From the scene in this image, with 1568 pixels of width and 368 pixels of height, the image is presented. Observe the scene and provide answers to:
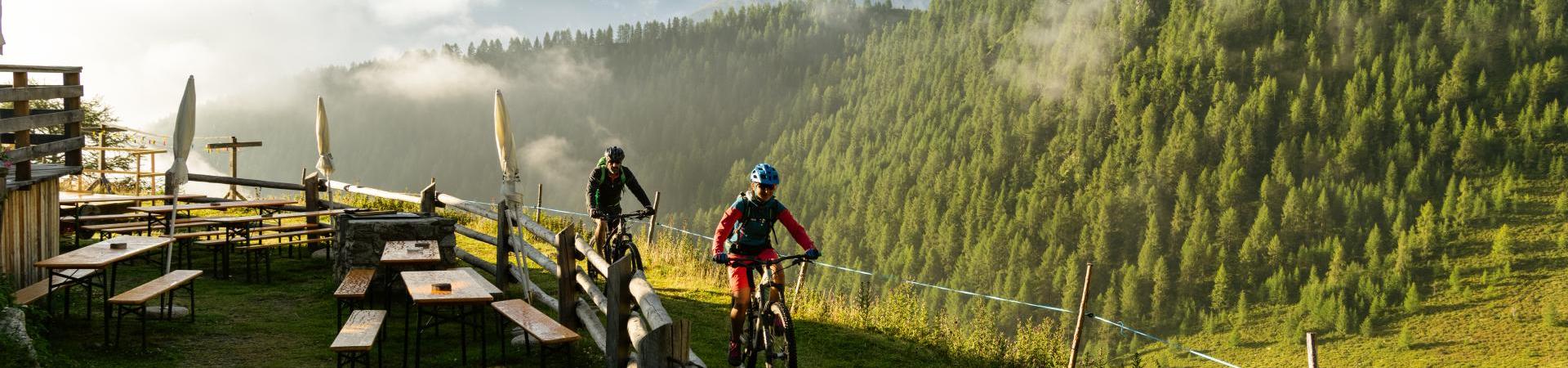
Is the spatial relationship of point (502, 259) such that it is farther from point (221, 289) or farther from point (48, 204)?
point (48, 204)

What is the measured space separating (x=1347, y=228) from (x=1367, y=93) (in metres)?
28.2

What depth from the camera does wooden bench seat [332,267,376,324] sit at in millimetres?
6923

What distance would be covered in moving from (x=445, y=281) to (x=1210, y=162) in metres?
155

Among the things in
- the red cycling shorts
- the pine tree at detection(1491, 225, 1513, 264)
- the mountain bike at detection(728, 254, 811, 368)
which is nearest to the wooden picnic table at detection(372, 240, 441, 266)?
the red cycling shorts

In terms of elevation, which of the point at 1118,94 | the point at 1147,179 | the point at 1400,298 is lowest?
the point at 1400,298

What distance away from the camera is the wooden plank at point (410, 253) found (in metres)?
7.39

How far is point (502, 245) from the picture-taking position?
31.3 feet

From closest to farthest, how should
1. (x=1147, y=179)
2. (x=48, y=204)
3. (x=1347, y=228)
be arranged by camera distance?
(x=48, y=204), (x=1347, y=228), (x=1147, y=179)

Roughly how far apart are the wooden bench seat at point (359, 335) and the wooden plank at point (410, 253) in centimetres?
92

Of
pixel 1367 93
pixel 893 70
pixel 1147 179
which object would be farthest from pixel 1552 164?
pixel 893 70

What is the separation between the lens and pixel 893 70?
19562 cm

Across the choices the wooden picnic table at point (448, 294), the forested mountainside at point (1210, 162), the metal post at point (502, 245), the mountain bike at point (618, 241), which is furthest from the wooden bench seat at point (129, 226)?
the forested mountainside at point (1210, 162)

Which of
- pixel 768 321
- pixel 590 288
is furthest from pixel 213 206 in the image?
pixel 768 321

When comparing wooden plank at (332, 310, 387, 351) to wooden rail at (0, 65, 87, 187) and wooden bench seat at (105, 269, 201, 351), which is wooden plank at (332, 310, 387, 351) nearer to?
wooden bench seat at (105, 269, 201, 351)
